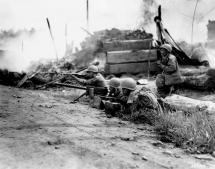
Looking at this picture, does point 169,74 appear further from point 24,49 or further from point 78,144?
point 24,49

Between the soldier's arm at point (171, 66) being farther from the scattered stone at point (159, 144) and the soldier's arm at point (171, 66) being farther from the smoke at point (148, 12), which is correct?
the smoke at point (148, 12)

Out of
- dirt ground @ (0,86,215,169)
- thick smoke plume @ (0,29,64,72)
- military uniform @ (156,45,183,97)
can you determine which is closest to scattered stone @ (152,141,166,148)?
dirt ground @ (0,86,215,169)

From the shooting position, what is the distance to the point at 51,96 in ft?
35.7

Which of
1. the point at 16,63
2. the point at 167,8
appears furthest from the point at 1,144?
the point at 167,8

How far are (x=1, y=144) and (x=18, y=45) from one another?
58.1 feet

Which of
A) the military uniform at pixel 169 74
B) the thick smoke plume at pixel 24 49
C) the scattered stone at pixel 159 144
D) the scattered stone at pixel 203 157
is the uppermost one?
the thick smoke plume at pixel 24 49

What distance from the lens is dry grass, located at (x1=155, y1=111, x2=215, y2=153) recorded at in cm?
559

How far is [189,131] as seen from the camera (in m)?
5.93

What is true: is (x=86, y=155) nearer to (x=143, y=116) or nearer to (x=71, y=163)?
(x=71, y=163)

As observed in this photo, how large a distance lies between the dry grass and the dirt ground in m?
0.20

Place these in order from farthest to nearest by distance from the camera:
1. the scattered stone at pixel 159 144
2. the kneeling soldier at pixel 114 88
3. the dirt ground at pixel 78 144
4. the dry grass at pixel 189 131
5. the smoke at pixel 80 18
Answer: the smoke at pixel 80 18
the kneeling soldier at pixel 114 88
the scattered stone at pixel 159 144
the dry grass at pixel 189 131
the dirt ground at pixel 78 144

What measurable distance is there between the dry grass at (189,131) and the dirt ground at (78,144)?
0.20 meters

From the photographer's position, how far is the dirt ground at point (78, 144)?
4617mm

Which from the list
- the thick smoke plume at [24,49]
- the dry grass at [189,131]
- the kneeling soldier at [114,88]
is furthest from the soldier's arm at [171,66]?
the thick smoke plume at [24,49]
